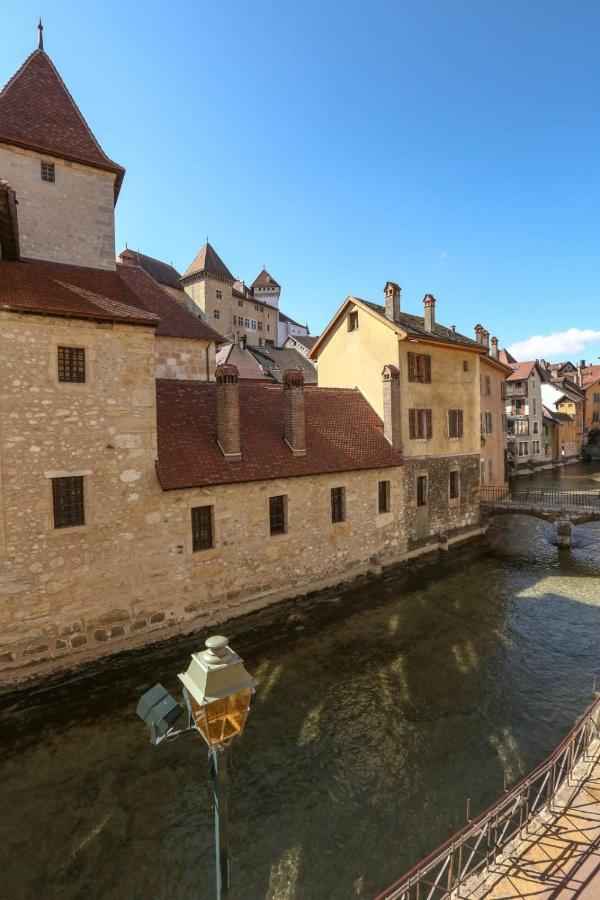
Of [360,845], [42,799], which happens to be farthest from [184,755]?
[360,845]

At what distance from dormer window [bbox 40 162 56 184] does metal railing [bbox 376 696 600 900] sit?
17377mm

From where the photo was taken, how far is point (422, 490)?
2189cm

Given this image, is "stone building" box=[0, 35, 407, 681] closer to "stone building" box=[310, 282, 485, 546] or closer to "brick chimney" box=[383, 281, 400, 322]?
"stone building" box=[310, 282, 485, 546]

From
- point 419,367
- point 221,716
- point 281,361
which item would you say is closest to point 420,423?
point 419,367

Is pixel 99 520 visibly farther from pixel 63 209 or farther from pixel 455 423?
pixel 455 423

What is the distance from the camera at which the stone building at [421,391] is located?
68.9ft

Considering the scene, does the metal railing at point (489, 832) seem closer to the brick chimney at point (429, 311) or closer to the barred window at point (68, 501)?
the barred window at point (68, 501)

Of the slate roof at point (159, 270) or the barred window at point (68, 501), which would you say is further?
the slate roof at point (159, 270)

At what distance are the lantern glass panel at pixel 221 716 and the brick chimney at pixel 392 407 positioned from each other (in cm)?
1757

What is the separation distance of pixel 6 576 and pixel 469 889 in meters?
10.7

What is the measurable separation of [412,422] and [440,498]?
434 cm

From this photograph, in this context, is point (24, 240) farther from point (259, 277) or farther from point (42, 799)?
point (259, 277)

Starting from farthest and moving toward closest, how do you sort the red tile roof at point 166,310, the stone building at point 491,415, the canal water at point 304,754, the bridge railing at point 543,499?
the stone building at point 491,415
the bridge railing at point 543,499
the red tile roof at point 166,310
the canal water at point 304,754

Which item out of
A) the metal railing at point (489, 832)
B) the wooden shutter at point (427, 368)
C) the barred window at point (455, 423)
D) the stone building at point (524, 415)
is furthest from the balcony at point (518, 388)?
the metal railing at point (489, 832)
